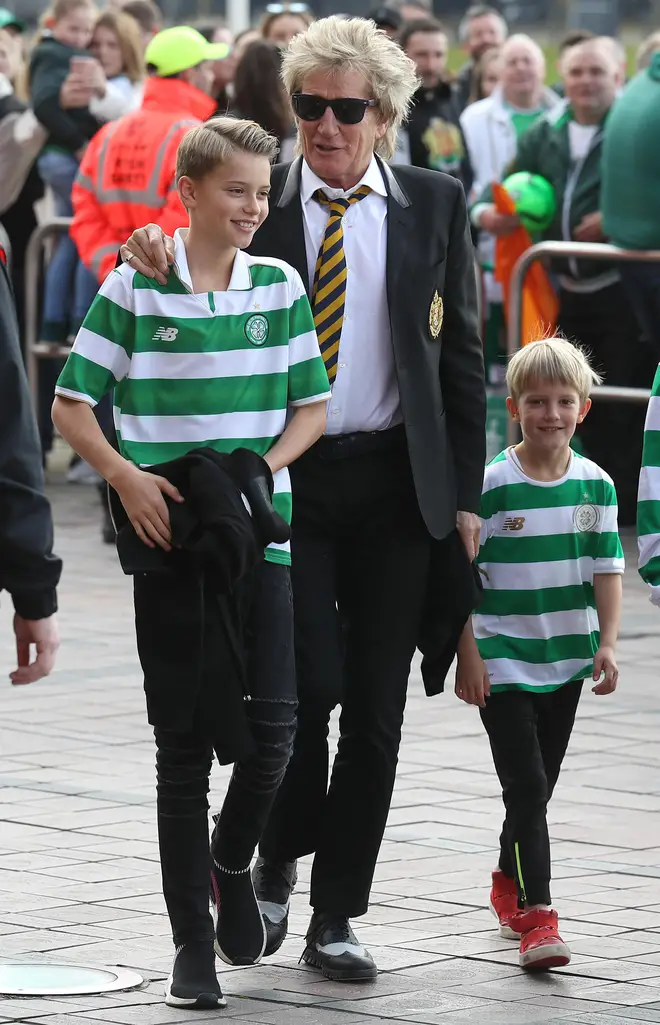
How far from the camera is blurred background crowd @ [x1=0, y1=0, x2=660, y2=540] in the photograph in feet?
34.3

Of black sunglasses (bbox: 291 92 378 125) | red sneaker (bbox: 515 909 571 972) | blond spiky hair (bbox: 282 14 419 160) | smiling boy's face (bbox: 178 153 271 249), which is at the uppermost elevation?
blond spiky hair (bbox: 282 14 419 160)

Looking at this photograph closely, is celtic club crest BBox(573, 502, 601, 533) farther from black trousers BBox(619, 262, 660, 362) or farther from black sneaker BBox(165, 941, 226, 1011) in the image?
black trousers BBox(619, 262, 660, 362)

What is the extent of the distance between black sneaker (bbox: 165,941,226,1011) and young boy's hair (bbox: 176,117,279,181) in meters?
1.52

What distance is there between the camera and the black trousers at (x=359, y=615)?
15.4 feet

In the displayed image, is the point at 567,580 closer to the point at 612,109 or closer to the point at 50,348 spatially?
the point at 612,109

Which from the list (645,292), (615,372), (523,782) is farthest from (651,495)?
(615,372)

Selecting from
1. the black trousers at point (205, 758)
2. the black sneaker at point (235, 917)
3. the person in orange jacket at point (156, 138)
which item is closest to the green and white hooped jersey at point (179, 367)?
the black trousers at point (205, 758)

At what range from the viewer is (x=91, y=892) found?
520cm

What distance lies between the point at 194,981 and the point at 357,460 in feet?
3.72

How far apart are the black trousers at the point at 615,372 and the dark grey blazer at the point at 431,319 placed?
20.8 ft

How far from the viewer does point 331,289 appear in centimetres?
472

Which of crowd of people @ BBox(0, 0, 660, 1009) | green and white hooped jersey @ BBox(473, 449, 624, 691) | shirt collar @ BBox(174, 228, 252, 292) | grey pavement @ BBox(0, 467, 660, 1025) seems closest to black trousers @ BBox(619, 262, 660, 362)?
grey pavement @ BBox(0, 467, 660, 1025)

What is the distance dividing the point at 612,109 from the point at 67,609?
359 centimetres

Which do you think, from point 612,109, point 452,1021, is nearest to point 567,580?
point 452,1021
